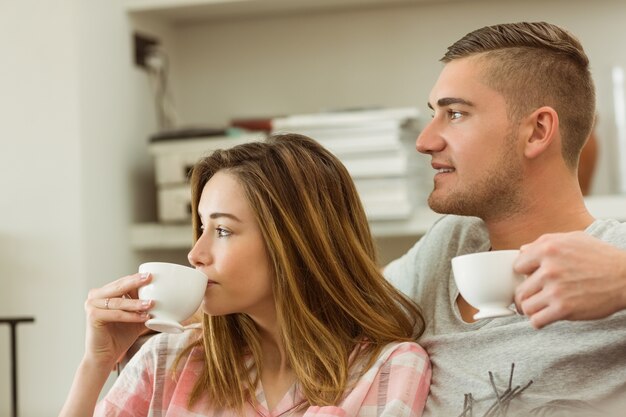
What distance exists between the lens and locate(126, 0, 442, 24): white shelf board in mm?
2797

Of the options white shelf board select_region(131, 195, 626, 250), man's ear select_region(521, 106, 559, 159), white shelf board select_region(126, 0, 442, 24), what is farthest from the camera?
white shelf board select_region(126, 0, 442, 24)

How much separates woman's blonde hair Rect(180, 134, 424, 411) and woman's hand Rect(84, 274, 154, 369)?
0.13m

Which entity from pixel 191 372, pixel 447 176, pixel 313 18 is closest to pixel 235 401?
pixel 191 372

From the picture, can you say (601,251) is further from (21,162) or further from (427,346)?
(21,162)

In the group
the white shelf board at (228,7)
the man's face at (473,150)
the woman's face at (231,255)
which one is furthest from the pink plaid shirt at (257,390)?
the white shelf board at (228,7)

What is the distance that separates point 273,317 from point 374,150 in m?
1.12

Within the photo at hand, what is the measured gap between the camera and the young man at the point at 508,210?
1.33 metres

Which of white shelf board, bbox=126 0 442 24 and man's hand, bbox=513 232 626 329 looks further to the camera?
white shelf board, bbox=126 0 442 24

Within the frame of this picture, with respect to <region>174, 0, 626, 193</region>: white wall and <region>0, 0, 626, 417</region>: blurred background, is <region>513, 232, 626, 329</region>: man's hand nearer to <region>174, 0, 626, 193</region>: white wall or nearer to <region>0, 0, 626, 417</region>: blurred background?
<region>0, 0, 626, 417</region>: blurred background

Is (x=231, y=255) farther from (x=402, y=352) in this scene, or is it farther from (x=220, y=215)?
(x=402, y=352)

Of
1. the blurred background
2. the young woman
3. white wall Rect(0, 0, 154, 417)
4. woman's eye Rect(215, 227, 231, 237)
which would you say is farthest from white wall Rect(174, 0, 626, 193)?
woman's eye Rect(215, 227, 231, 237)

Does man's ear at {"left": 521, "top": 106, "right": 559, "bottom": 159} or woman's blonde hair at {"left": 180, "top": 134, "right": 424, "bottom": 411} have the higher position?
man's ear at {"left": 521, "top": 106, "right": 559, "bottom": 159}

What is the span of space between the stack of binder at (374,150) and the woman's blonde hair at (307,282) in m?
1.01

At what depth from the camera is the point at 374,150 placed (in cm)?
255
